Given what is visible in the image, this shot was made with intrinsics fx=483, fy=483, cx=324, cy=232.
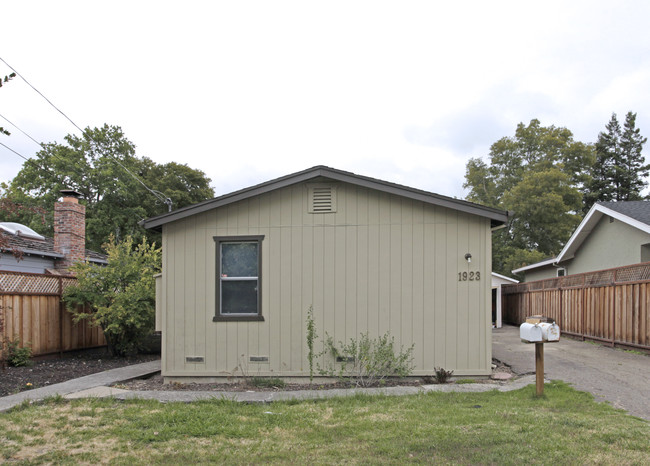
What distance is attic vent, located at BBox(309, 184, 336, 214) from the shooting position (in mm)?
7996

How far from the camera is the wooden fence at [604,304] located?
383 inches

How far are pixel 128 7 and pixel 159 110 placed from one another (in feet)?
18.3

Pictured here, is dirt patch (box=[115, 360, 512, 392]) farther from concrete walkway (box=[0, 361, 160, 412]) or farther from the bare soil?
concrete walkway (box=[0, 361, 160, 412])

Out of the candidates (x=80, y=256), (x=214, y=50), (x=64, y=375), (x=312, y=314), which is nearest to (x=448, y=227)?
(x=312, y=314)

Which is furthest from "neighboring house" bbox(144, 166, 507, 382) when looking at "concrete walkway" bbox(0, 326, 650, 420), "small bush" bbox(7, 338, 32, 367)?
"small bush" bbox(7, 338, 32, 367)

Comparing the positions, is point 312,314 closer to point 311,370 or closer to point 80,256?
point 311,370

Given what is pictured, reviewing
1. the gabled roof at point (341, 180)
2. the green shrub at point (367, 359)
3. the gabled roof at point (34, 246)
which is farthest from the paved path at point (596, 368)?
the gabled roof at point (34, 246)

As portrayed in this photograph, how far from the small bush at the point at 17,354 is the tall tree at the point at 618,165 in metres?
38.2

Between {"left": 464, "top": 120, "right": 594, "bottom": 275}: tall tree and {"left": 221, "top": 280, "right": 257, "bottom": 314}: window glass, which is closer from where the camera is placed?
{"left": 221, "top": 280, "right": 257, "bottom": 314}: window glass

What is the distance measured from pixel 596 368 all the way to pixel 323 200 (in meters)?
5.38

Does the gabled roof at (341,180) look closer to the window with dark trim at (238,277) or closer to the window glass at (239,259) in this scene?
the window with dark trim at (238,277)

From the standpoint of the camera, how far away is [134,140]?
33219 mm

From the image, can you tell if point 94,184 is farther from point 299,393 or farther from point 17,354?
point 299,393

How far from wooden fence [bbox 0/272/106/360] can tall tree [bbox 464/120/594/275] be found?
74.9ft
